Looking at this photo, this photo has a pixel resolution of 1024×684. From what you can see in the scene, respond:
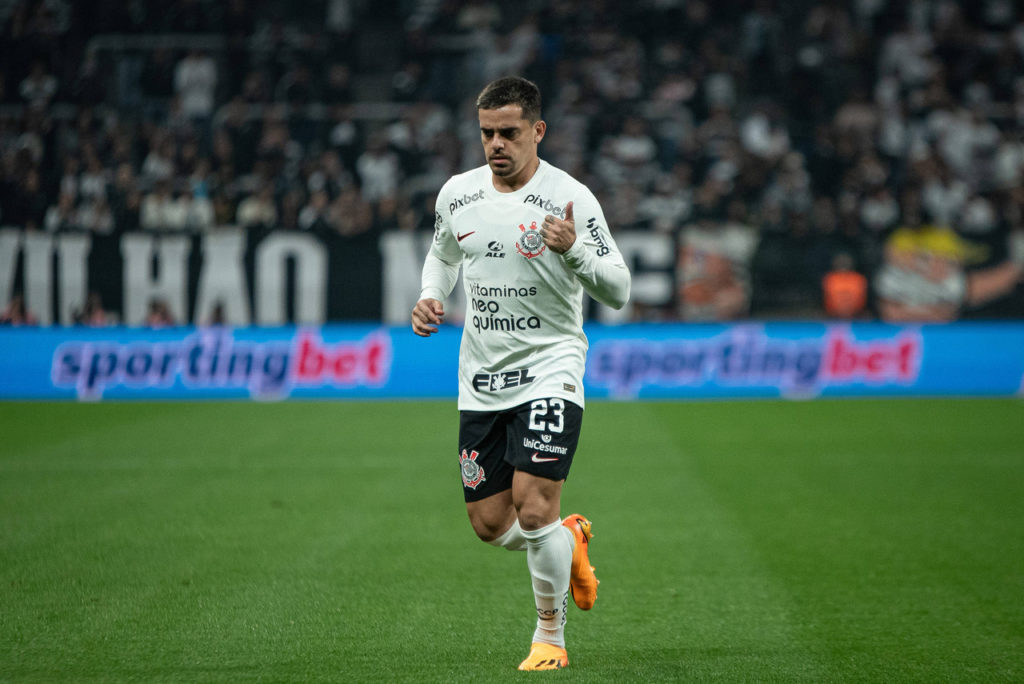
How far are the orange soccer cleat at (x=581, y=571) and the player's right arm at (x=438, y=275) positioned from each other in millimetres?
1056

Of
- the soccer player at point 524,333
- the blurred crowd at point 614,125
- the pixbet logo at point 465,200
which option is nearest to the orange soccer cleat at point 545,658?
the soccer player at point 524,333

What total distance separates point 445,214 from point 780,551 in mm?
3197

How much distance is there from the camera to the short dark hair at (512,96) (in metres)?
4.54

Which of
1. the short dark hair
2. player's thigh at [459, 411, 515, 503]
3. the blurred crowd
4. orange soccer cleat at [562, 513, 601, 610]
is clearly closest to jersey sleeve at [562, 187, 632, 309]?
the short dark hair

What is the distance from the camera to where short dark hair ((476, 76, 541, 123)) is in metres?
4.54

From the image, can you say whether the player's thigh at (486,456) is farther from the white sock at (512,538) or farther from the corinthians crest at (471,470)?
the white sock at (512,538)

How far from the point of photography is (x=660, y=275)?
16.3m

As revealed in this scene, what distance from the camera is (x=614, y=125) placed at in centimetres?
1972

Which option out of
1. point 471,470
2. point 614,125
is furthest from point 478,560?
point 614,125

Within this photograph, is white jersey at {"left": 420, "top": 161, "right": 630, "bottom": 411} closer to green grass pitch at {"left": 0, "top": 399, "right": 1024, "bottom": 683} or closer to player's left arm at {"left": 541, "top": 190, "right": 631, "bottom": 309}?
player's left arm at {"left": 541, "top": 190, "right": 631, "bottom": 309}

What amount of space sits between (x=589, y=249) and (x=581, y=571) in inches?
55.3

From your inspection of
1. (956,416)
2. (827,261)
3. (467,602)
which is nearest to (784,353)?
(827,261)

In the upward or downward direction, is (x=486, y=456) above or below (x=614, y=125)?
below

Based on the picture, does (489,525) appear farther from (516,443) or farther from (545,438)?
(545,438)
